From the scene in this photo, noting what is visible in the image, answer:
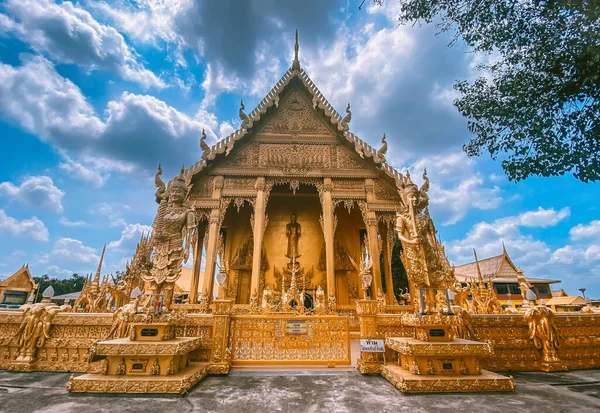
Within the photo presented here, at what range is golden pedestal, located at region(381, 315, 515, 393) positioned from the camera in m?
3.57

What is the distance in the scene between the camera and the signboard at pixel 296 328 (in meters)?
5.07

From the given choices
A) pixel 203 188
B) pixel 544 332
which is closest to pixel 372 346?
pixel 544 332

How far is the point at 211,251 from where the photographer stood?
10312 millimetres

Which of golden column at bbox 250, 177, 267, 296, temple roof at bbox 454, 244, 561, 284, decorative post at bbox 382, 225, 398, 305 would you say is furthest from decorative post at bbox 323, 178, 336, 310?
temple roof at bbox 454, 244, 561, 284

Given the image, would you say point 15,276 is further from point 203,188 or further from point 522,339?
point 522,339

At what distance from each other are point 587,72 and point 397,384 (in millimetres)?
5843

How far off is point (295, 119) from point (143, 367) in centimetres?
1087

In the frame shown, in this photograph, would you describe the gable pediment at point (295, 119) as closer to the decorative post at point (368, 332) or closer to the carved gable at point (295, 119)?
the carved gable at point (295, 119)

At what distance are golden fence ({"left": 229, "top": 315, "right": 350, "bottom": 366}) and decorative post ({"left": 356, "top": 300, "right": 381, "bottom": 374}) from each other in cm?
36

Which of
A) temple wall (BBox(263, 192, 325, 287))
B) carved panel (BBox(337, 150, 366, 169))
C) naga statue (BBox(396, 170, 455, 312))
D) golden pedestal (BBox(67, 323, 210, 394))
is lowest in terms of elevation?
golden pedestal (BBox(67, 323, 210, 394))

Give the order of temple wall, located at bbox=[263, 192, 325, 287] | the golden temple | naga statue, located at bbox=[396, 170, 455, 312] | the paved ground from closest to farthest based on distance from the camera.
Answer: the paved ground → the golden temple → naga statue, located at bbox=[396, 170, 455, 312] → temple wall, located at bbox=[263, 192, 325, 287]

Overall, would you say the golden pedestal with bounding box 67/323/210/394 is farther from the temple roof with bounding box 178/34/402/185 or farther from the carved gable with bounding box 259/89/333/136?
the carved gable with bounding box 259/89/333/136

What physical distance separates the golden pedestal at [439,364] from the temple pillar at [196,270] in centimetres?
799

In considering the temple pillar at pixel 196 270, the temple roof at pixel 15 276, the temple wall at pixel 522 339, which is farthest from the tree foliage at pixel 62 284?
the temple wall at pixel 522 339
